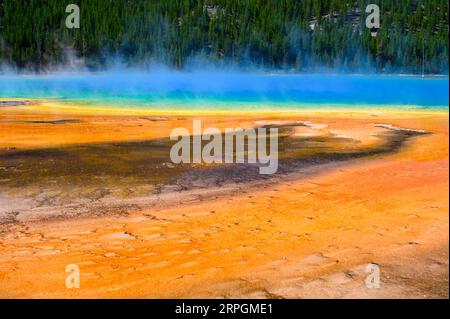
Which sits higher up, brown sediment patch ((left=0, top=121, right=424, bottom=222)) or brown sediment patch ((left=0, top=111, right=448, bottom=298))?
brown sediment patch ((left=0, top=121, right=424, bottom=222))

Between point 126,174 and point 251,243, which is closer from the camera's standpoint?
point 251,243

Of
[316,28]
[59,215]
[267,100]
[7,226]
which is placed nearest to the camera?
[7,226]

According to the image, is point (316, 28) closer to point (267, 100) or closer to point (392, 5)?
point (392, 5)

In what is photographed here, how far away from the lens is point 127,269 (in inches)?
258

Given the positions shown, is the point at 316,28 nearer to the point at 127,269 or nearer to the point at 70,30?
the point at 70,30

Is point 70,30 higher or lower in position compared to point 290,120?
higher

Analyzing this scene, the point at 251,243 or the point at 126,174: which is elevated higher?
the point at 126,174

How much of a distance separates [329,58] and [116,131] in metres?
52.3

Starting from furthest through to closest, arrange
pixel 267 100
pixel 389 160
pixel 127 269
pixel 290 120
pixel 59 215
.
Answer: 1. pixel 267 100
2. pixel 290 120
3. pixel 389 160
4. pixel 59 215
5. pixel 127 269

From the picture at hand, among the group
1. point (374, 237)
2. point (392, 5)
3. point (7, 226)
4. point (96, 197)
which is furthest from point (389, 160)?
point (392, 5)

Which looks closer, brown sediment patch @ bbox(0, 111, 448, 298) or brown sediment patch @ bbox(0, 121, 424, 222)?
brown sediment patch @ bbox(0, 111, 448, 298)

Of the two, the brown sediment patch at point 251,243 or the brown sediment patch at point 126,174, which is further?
the brown sediment patch at point 126,174

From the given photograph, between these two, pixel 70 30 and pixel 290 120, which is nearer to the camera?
pixel 290 120

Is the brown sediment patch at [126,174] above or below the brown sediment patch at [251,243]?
above
